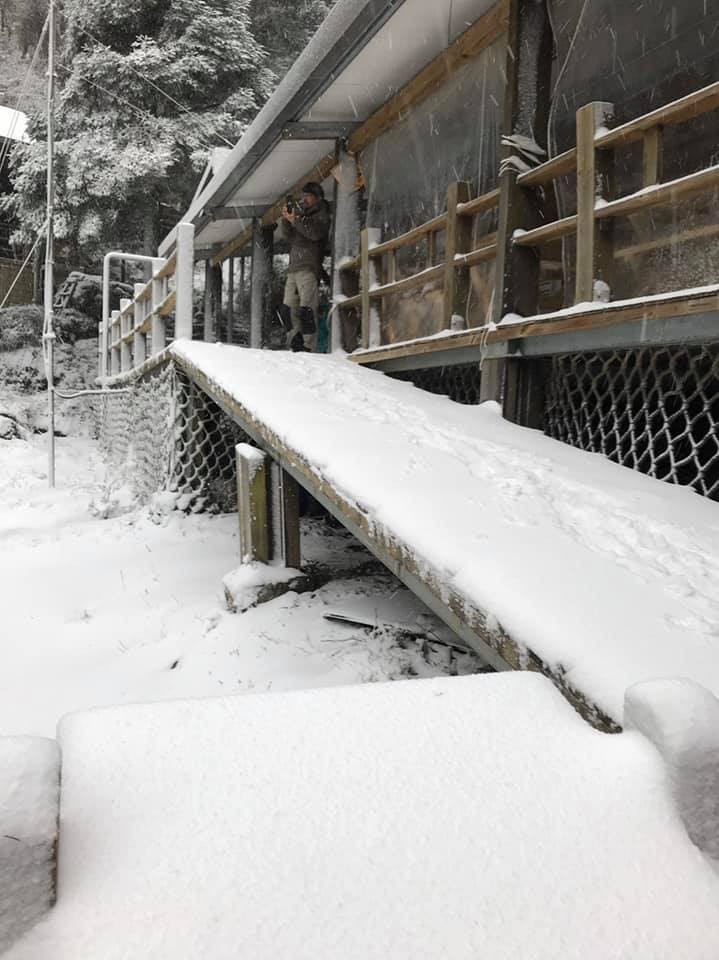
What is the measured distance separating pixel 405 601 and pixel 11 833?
10.8 ft

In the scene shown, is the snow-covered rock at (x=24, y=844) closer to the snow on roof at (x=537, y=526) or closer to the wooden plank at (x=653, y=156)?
the snow on roof at (x=537, y=526)

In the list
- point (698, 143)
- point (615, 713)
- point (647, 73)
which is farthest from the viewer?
point (647, 73)

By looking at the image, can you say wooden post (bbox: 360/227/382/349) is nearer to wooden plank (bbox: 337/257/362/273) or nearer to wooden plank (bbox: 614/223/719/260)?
wooden plank (bbox: 337/257/362/273)

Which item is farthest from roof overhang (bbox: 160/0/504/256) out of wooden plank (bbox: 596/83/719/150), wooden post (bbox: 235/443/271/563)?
wooden post (bbox: 235/443/271/563)

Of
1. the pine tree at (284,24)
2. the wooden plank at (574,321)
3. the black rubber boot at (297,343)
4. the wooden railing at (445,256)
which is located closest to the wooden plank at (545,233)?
the wooden railing at (445,256)

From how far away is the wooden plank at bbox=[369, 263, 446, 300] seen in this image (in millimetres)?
5594

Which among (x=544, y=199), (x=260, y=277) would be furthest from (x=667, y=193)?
(x=260, y=277)

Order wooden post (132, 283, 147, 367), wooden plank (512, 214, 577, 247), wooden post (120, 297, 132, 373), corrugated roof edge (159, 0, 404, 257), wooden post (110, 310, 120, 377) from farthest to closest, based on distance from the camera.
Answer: wooden post (110, 310, 120, 377) → wooden post (120, 297, 132, 373) → wooden post (132, 283, 147, 367) → corrugated roof edge (159, 0, 404, 257) → wooden plank (512, 214, 577, 247)

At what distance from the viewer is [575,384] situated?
4.93 meters

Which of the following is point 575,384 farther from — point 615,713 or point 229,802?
point 229,802

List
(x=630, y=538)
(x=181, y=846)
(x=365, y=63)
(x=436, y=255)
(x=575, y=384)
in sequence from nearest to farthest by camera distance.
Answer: (x=181, y=846)
(x=630, y=538)
(x=575, y=384)
(x=365, y=63)
(x=436, y=255)

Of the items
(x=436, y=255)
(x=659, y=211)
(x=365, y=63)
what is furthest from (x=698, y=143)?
(x=365, y=63)

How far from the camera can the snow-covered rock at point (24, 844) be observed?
34.1 inches

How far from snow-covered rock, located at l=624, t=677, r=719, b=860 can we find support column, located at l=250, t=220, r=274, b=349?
10817 mm
